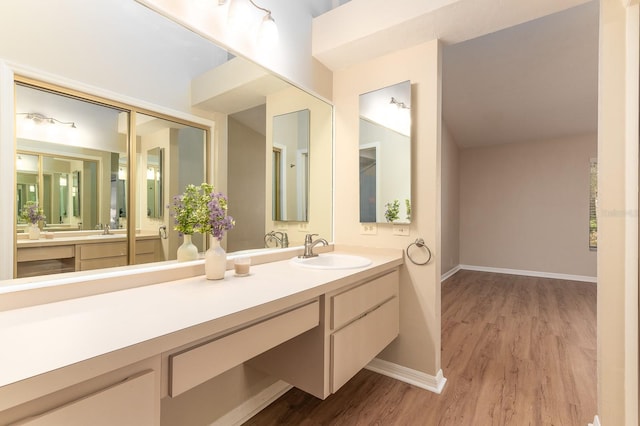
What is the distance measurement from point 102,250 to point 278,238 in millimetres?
1022

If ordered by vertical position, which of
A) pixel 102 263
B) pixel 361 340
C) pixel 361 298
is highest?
pixel 102 263

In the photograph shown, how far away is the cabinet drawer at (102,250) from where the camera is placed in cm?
117

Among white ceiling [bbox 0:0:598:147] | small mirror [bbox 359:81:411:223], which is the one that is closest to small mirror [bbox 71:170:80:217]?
white ceiling [bbox 0:0:598:147]

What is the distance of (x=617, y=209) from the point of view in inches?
51.2

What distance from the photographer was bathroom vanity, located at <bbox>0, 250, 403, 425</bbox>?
0.63 meters

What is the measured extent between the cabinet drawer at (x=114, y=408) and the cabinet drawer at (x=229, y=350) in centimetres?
8

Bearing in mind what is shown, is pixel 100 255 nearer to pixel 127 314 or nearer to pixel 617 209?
pixel 127 314

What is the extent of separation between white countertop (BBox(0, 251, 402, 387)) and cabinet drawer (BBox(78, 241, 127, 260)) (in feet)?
0.57

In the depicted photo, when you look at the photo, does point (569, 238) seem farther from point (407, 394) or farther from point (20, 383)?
point (20, 383)

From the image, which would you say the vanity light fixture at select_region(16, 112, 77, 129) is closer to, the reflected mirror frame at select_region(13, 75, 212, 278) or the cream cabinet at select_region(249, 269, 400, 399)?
the reflected mirror frame at select_region(13, 75, 212, 278)

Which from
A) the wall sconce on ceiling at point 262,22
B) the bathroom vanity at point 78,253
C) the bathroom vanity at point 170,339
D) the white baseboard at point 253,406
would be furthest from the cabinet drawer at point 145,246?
the wall sconce on ceiling at point 262,22

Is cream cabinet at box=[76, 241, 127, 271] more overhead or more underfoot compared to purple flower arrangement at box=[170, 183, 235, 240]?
more underfoot

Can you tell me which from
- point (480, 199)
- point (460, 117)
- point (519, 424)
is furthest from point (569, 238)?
point (519, 424)

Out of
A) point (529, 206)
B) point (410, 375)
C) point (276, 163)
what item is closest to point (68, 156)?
point (276, 163)
